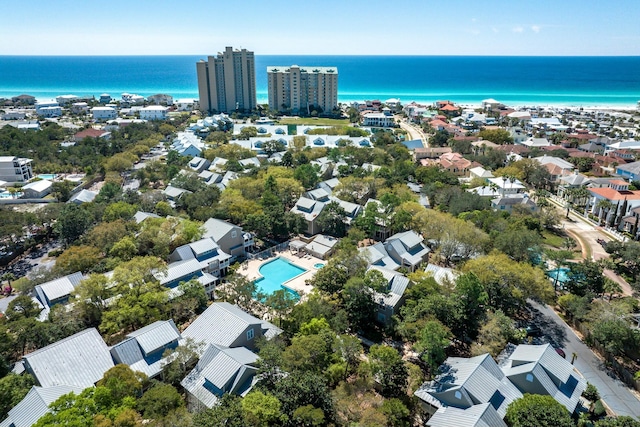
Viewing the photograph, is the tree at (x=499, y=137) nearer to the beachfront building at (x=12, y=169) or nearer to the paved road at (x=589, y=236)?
the paved road at (x=589, y=236)

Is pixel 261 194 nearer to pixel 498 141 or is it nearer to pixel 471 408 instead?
pixel 471 408

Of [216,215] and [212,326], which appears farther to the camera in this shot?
[216,215]

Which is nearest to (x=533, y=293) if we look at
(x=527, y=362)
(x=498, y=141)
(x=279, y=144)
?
(x=527, y=362)

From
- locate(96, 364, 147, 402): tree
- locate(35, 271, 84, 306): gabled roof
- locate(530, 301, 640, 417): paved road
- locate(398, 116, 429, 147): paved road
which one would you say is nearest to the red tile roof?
locate(530, 301, 640, 417): paved road

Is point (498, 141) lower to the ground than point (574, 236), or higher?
higher

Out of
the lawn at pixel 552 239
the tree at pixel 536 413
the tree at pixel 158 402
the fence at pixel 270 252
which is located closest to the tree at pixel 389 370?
the tree at pixel 536 413

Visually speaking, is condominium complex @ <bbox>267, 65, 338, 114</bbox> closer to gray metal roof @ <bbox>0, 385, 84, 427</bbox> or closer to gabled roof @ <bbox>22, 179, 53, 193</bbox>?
gabled roof @ <bbox>22, 179, 53, 193</bbox>
